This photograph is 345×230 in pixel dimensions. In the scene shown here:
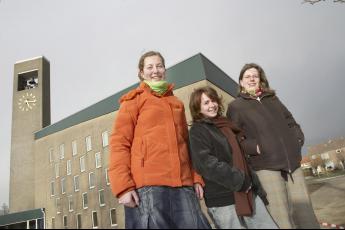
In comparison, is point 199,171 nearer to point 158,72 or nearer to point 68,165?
point 158,72

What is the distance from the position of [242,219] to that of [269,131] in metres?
1.07

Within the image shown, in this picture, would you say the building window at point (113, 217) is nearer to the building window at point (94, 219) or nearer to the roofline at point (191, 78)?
the building window at point (94, 219)

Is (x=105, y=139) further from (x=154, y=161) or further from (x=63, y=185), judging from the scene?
(x=154, y=161)

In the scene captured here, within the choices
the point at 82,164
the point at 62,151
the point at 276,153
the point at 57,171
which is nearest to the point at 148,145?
the point at 276,153

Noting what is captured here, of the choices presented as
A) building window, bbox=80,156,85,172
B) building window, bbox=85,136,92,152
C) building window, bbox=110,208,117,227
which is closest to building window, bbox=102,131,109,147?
building window, bbox=85,136,92,152

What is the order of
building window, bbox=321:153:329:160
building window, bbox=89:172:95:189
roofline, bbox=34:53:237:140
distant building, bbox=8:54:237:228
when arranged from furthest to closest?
1. building window, bbox=321:153:329:160
2. building window, bbox=89:172:95:189
3. distant building, bbox=8:54:237:228
4. roofline, bbox=34:53:237:140

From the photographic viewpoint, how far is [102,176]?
97.4 ft

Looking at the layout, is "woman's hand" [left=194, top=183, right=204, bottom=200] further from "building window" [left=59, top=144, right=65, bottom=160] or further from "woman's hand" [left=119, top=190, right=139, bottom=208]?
"building window" [left=59, top=144, right=65, bottom=160]

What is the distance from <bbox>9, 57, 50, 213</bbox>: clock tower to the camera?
38.8 metres

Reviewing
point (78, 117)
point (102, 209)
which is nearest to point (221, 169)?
point (102, 209)

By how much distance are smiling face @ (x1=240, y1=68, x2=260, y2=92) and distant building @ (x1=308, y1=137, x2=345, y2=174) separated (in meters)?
65.8

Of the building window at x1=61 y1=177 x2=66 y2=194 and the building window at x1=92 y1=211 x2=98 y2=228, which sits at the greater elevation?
the building window at x1=61 y1=177 x2=66 y2=194

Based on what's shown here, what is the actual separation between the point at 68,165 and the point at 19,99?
47.6 ft

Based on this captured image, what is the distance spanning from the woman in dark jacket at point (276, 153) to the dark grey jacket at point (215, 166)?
1.08 ft
